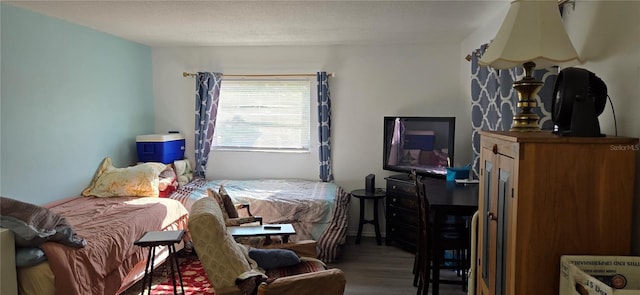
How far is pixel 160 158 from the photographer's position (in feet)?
15.8

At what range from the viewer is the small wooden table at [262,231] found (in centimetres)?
313

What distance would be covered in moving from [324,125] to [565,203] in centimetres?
357

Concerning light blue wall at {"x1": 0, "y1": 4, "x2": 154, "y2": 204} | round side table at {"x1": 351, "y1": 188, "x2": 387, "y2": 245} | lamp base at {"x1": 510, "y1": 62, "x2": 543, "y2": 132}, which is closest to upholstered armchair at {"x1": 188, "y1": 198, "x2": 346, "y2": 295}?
lamp base at {"x1": 510, "y1": 62, "x2": 543, "y2": 132}

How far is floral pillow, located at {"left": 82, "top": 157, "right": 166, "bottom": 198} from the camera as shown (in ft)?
13.6

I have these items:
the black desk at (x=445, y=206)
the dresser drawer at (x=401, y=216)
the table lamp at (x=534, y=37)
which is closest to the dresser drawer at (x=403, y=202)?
the dresser drawer at (x=401, y=216)

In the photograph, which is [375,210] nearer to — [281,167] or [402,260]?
[402,260]

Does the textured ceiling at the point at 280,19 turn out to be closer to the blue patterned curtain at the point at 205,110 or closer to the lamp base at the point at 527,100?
the blue patterned curtain at the point at 205,110

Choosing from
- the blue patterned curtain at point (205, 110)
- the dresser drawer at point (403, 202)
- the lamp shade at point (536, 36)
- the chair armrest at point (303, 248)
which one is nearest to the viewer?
the lamp shade at point (536, 36)

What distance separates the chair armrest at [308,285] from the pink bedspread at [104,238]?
1290 millimetres

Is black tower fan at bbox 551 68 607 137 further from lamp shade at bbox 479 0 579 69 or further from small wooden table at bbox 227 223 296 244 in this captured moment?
small wooden table at bbox 227 223 296 244

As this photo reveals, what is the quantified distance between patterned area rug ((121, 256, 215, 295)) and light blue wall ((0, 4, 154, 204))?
3.90ft

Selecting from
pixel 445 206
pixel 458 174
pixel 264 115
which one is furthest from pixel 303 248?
pixel 264 115

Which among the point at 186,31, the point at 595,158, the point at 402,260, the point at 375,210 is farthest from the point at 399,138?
the point at 595,158

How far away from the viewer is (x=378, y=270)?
Answer: 3914mm
